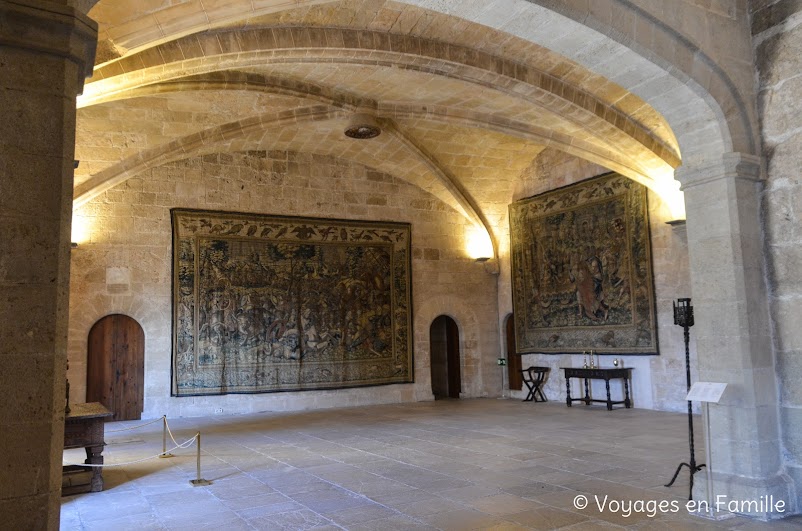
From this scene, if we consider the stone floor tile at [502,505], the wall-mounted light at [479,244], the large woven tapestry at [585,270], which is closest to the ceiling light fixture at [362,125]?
the large woven tapestry at [585,270]

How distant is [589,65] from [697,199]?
4.11ft

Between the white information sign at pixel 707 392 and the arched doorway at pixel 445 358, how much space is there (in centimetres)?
917

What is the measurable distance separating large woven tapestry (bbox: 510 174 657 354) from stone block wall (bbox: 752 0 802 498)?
5717 millimetres

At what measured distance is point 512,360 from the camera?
13273mm

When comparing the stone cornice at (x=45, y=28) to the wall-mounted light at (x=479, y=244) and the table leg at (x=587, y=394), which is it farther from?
the wall-mounted light at (x=479, y=244)

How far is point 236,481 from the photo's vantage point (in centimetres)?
554

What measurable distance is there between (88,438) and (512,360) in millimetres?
9285

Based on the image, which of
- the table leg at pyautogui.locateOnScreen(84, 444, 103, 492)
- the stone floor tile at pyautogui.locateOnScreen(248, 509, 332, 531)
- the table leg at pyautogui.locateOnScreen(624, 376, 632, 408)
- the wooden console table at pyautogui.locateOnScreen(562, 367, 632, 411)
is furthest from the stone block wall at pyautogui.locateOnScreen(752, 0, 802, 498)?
the table leg at pyautogui.locateOnScreen(624, 376, 632, 408)

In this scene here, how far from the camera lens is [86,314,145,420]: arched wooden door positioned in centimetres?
999

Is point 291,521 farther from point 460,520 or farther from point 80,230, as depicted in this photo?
point 80,230

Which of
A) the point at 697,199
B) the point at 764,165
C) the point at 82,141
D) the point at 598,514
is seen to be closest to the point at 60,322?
the point at 598,514

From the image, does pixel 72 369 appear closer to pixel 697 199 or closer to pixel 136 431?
pixel 136 431

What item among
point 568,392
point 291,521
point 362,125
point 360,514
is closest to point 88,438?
point 291,521

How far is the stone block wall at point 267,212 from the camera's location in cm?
1013
